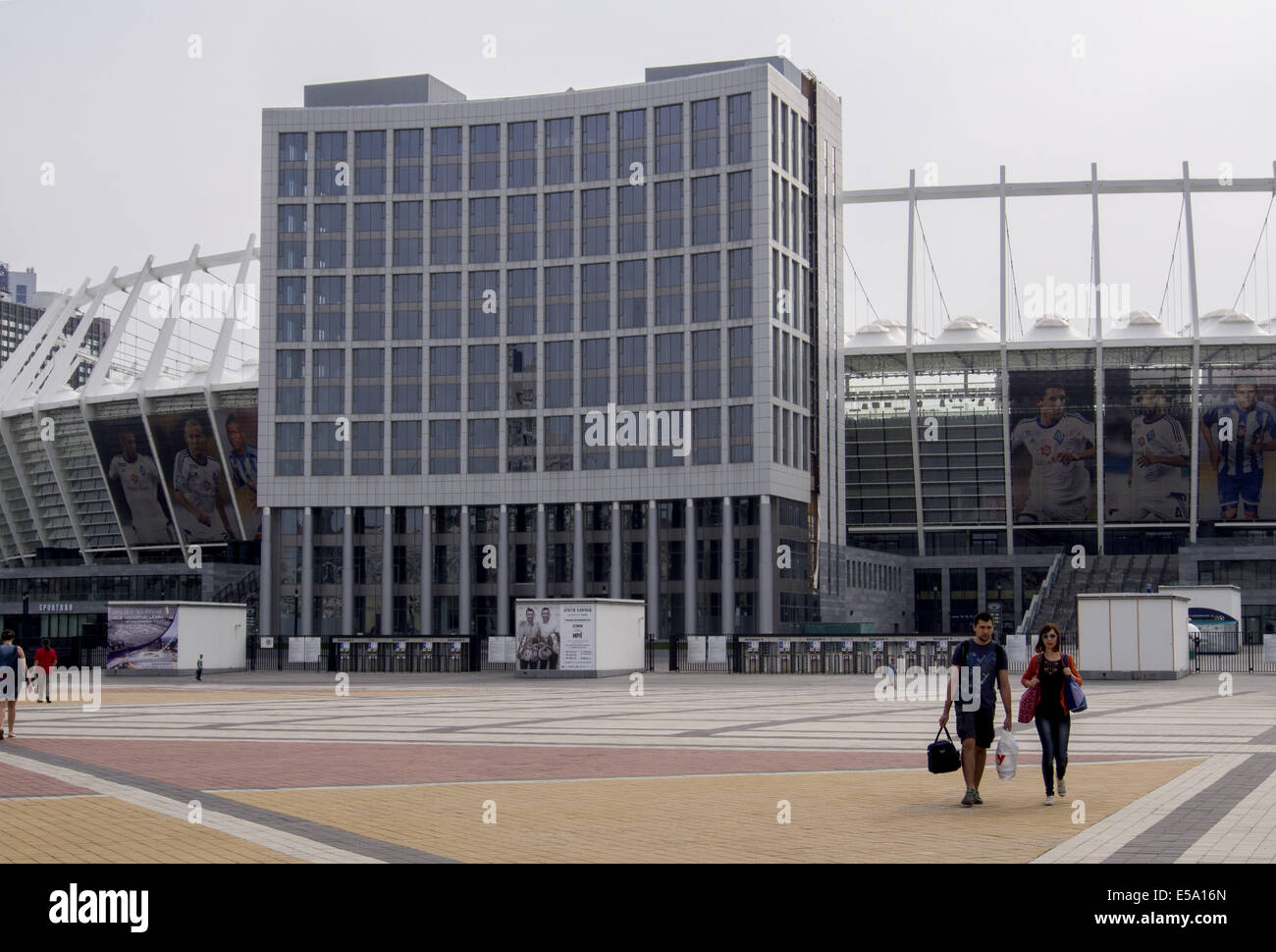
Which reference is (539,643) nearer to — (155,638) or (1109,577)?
(155,638)

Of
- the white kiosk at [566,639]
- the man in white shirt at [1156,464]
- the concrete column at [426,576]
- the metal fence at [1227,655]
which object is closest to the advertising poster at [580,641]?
the white kiosk at [566,639]

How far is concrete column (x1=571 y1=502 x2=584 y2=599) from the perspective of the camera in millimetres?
93062

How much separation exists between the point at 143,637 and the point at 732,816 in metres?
44.7

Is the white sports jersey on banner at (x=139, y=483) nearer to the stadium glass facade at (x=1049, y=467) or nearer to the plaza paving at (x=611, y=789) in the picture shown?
the stadium glass facade at (x=1049, y=467)

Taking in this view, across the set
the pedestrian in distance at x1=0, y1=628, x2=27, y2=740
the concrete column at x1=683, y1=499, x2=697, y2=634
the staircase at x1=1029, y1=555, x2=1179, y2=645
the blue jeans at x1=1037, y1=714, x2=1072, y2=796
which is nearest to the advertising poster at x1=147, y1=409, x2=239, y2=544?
the concrete column at x1=683, y1=499, x2=697, y2=634

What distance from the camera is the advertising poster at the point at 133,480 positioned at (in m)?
104

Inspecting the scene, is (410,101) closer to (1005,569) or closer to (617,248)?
(617,248)

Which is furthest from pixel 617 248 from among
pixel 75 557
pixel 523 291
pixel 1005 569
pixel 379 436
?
pixel 75 557

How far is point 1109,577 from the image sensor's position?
97500mm

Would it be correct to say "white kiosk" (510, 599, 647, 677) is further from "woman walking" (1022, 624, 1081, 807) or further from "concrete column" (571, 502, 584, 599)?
"concrete column" (571, 502, 584, 599)

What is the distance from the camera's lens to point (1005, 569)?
106125mm

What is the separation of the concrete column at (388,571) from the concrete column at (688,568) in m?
18.5

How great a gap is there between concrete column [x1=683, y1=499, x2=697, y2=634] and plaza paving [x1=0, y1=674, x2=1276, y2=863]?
5889cm
